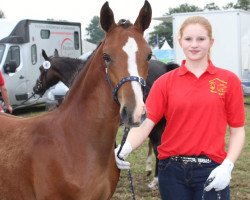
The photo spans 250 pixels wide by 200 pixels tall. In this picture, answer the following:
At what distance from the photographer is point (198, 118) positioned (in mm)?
2496

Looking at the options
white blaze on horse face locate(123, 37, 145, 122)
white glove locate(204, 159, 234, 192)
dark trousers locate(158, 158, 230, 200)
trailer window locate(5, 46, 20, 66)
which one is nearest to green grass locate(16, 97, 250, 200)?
dark trousers locate(158, 158, 230, 200)

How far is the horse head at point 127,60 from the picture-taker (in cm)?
241

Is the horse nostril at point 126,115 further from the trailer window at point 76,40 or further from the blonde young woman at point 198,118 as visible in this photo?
the trailer window at point 76,40


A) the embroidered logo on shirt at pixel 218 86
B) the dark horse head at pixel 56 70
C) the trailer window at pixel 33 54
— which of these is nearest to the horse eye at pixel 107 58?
the embroidered logo on shirt at pixel 218 86

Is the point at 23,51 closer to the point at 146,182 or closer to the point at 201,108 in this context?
the point at 146,182

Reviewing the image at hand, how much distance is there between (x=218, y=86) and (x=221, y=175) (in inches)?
19.9

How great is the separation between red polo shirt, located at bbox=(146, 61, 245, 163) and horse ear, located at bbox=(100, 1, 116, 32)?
515 mm

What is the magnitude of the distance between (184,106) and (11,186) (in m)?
1.45

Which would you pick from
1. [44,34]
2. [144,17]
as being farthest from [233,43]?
[144,17]

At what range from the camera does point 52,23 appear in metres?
13.9

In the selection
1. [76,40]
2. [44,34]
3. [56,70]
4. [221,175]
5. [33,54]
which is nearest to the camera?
[221,175]

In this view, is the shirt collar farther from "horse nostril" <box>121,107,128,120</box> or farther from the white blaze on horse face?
"horse nostril" <box>121,107,128,120</box>

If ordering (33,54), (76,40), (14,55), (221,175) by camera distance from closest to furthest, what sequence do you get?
(221,175)
(14,55)
(33,54)
(76,40)

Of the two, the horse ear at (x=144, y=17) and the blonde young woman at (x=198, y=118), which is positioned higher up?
the horse ear at (x=144, y=17)
